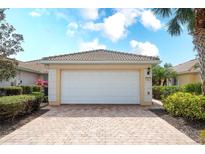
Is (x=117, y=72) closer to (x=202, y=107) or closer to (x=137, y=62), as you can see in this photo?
(x=137, y=62)

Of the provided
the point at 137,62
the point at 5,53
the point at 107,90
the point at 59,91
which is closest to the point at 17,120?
the point at 5,53

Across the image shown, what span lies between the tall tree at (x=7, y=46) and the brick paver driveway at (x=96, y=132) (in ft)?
8.14

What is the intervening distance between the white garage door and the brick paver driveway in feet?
17.9

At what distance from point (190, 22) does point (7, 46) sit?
826 cm

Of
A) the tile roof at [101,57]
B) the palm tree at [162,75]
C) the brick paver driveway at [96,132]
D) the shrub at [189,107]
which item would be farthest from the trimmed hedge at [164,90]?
the brick paver driveway at [96,132]

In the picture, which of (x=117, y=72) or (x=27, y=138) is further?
(x=117, y=72)

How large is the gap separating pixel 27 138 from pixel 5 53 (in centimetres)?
485

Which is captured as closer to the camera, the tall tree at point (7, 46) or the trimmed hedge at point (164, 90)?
the tall tree at point (7, 46)

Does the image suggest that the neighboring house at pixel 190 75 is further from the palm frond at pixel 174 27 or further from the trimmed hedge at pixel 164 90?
the palm frond at pixel 174 27

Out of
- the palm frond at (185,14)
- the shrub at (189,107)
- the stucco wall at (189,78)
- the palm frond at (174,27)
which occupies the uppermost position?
the palm frond at (185,14)

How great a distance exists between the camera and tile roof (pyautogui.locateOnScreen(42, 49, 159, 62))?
16.3 m

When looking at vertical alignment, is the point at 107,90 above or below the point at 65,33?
below

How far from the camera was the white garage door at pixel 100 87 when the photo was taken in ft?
53.9

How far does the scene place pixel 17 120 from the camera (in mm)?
10320
